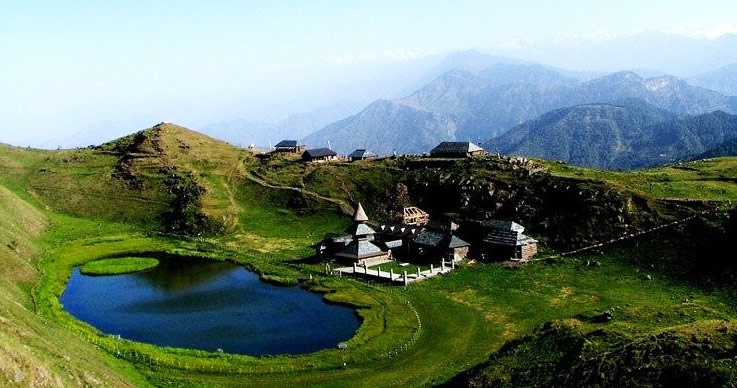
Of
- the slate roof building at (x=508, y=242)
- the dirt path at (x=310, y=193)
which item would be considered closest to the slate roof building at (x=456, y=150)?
the dirt path at (x=310, y=193)

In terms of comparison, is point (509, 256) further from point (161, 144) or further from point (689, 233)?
point (161, 144)

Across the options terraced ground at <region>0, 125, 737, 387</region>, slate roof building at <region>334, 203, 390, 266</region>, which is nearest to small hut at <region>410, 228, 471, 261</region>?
terraced ground at <region>0, 125, 737, 387</region>

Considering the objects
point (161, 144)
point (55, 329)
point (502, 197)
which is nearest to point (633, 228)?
point (502, 197)

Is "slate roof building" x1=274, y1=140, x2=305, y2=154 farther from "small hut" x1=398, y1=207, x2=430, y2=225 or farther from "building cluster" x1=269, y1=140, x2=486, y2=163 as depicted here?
"small hut" x1=398, y1=207, x2=430, y2=225

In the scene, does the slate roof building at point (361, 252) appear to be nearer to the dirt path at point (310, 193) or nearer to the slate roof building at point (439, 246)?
the slate roof building at point (439, 246)

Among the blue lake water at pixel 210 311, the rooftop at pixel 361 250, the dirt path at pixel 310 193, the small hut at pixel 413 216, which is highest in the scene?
the dirt path at pixel 310 193

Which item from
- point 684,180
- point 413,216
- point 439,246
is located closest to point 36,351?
point 439,246
